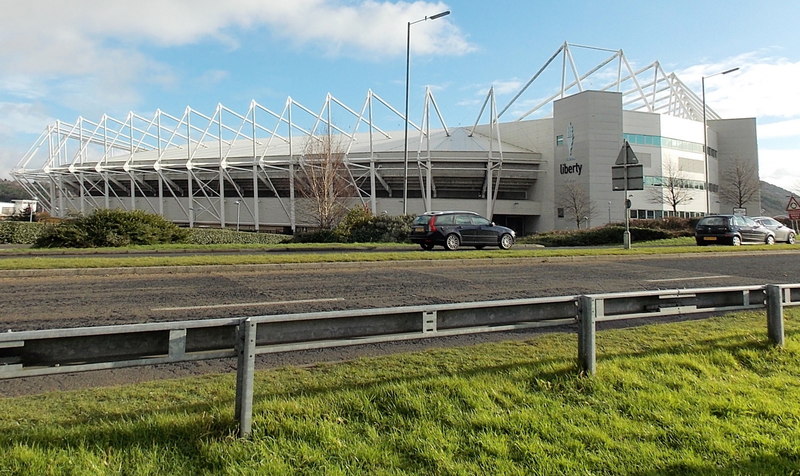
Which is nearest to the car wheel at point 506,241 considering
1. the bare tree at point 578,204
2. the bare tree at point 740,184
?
the bare tree at point 578,204

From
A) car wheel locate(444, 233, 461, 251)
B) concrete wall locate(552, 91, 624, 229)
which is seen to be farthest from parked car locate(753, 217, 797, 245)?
concrete wall locate(552, 91, 624, 229)

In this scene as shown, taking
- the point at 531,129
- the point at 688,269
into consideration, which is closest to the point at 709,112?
the point at 531,129

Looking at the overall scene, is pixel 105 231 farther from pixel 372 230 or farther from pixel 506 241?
pixel 506 241

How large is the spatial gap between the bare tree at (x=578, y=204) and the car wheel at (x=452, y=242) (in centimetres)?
3031

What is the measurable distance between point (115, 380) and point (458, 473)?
339 cm

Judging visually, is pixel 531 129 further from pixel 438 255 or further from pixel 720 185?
pixel 438 255

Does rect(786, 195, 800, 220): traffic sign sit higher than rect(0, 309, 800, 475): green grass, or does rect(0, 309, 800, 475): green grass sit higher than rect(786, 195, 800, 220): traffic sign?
rect(786, 195, 800, 220): traffic sign

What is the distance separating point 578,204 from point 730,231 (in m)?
25.9

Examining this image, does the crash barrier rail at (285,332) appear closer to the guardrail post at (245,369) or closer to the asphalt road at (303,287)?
the guardrail post at (245,369)

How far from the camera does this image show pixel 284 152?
5503 cm

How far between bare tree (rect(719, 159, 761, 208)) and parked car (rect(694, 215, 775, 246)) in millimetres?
37083

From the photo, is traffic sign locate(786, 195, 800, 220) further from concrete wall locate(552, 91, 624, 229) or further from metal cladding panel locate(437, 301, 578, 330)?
metal cladding panel locate(437, 301, 578, 330)

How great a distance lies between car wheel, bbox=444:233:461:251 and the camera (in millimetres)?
19844

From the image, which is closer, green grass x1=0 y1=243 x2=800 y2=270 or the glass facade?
green grass x1=0 y1=243 x2=800 y2=270
